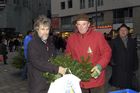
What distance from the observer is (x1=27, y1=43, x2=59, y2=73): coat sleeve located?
4812mm

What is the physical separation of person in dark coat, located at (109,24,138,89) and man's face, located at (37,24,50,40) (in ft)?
7.97

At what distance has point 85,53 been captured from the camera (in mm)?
5488

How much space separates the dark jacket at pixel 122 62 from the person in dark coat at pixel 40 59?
2.44 meters

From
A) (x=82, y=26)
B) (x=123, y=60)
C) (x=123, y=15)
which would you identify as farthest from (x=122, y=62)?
(x=123, y=15)

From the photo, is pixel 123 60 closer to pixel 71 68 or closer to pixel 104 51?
pixel 104 51

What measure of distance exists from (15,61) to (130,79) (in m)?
9.60

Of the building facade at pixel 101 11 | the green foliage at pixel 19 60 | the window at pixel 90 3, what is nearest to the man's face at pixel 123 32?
the green foliage at pixel 19 60

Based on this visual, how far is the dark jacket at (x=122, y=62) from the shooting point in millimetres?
7156

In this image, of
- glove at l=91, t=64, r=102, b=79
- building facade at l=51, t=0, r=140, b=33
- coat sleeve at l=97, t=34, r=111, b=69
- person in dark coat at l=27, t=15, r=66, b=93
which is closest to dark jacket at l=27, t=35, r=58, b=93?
person in dark coat at l=27, t=15, r=66, b=93

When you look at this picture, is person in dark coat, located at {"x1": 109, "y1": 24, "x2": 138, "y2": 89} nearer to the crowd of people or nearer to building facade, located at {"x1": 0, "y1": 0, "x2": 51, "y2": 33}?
the crowd of people

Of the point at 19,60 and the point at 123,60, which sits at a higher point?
the point at 123,60

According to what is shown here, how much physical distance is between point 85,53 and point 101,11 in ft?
197

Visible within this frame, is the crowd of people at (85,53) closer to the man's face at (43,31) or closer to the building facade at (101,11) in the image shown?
the man's face at (43,31)

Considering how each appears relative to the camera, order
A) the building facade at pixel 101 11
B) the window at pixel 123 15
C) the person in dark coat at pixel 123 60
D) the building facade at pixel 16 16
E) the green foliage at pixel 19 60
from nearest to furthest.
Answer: the person in dark coat at pixel 123 60, the green foliage at pixel 19 60, the building facade at pixel 101 11, the window at pixel 123 15, the building facade at pixel 16 16
